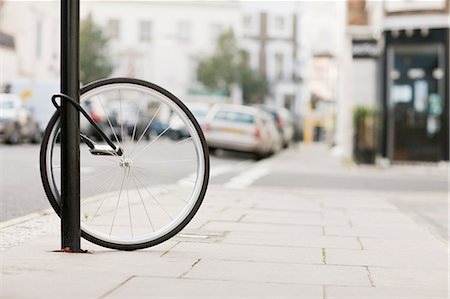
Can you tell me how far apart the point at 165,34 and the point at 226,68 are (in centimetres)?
643

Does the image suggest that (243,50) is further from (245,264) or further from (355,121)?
(245,264)

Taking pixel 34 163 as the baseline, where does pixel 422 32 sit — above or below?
above

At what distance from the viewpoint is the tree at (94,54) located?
56.5m

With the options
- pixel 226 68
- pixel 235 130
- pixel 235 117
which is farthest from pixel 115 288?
pixel 226 68

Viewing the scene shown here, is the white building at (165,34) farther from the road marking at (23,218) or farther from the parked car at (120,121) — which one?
the road marking at (23,218)

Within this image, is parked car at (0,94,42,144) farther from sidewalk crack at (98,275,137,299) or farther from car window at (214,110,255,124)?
sidewalk crack at (98,275,137,299)

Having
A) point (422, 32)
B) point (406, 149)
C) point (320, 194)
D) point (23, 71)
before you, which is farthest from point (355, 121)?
point (23, 71)

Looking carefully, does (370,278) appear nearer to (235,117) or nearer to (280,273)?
(280,273)

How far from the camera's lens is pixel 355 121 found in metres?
23.0

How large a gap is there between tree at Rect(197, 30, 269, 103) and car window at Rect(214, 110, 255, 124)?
131 ft

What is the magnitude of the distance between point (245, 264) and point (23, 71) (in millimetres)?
40618

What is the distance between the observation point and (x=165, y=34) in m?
69.9

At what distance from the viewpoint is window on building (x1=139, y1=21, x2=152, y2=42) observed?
69875mm

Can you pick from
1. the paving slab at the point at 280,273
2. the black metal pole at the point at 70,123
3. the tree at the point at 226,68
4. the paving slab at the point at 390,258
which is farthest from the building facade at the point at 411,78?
the tree at the point at 226,68
